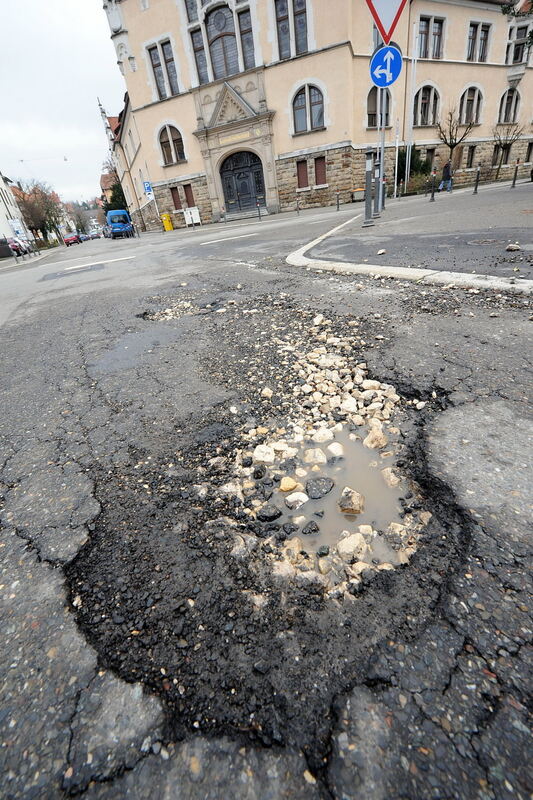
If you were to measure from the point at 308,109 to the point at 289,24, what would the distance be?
4.32 meters

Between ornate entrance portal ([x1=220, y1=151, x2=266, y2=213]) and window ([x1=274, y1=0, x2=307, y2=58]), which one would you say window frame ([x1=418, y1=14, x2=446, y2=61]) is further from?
ornate entrance portal ([x1=220, y1=151, x2=266, y2=213])

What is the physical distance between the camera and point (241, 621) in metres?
1.16

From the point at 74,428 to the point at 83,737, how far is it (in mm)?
1739

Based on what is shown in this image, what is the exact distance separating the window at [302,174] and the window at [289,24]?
18.1ft

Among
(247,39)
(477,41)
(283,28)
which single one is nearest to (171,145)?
(247,39)

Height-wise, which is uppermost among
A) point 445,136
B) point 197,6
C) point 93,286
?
point 197,6

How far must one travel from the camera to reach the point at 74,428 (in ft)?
7.72

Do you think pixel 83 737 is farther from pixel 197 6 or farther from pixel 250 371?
pixel 197 6

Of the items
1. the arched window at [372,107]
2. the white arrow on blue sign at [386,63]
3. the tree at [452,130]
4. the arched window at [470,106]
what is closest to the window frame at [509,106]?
the arched window at [470,106]

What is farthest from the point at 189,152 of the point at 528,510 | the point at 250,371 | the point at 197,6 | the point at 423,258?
the point at 528,510

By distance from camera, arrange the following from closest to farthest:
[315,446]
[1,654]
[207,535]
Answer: [1,654] < [207,535] < [315,446]

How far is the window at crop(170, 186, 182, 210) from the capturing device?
27.7m

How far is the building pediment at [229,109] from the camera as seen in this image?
2331 cm

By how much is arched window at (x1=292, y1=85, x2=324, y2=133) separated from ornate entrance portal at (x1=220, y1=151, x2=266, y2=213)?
3.45 meters
